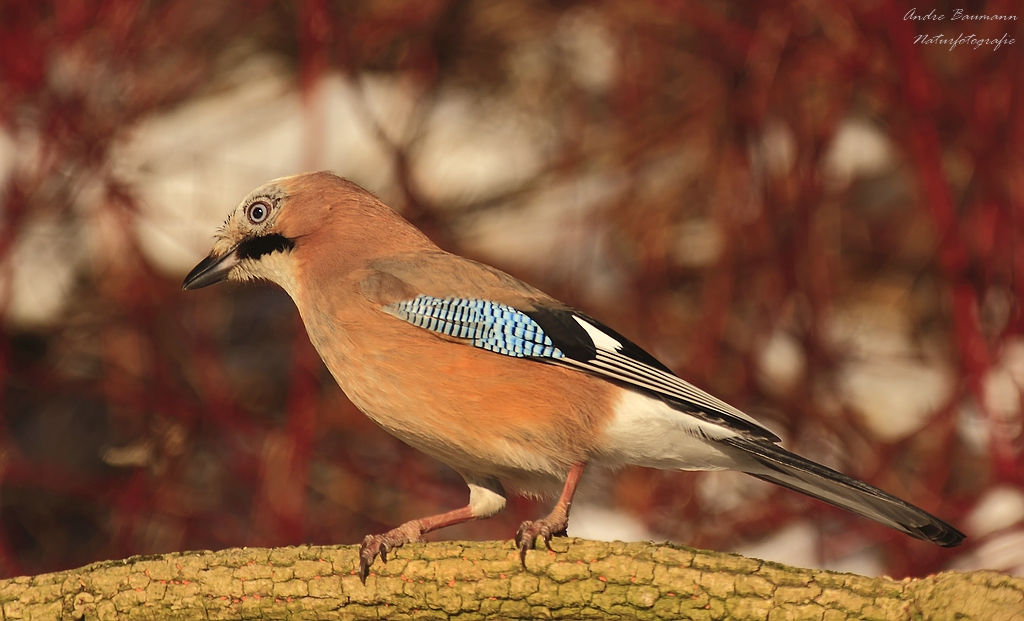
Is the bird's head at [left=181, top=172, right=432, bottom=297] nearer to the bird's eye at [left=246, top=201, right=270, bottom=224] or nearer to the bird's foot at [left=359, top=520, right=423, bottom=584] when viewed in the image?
the bird's eye at [left=246, top=201, right=270, bottom=224]

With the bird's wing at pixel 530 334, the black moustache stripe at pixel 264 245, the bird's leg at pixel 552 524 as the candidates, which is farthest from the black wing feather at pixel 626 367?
the black moustache stripe at pixel 264 245

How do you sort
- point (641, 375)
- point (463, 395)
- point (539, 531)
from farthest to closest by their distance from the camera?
point (641, 375) < point (463, 395) < point (539, 531)

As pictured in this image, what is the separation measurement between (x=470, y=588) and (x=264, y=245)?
54.1 inches

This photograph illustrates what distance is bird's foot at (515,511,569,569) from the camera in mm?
2535

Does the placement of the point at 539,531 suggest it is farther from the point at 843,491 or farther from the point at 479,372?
the point at 843,491

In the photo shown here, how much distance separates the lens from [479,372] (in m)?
3.06

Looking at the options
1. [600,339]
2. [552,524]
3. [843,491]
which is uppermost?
[600,339]

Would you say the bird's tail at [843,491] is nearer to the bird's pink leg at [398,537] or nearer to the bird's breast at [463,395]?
the bird's breast at [463,395]

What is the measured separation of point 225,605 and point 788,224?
159 inches

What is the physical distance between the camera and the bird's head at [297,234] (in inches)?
131

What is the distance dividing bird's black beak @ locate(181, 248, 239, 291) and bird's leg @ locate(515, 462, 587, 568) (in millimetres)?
1148

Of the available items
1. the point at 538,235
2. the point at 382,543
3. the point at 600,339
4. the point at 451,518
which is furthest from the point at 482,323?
the point at 538,235

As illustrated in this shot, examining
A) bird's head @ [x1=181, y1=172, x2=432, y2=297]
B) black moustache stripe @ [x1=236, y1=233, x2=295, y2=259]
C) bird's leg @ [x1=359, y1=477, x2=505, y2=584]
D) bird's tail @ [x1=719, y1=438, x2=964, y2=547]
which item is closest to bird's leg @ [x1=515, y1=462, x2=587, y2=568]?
bird's leg @ [x1=359, y1=477, x2=505, y2=584]

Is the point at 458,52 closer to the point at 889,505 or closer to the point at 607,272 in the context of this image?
the point at 607,272
